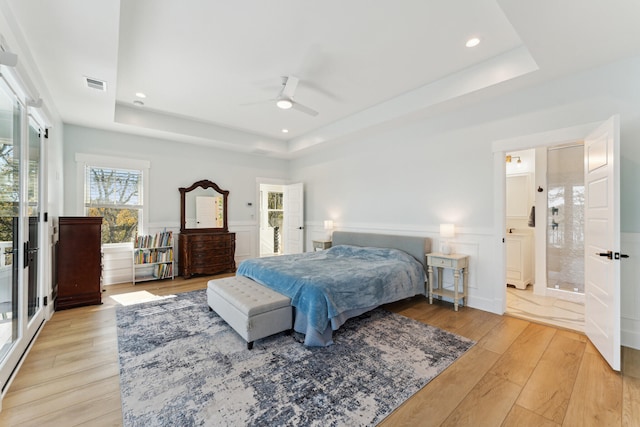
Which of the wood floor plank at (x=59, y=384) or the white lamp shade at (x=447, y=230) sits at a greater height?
the white lamp shade at (x=447, y=230)

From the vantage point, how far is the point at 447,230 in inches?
154

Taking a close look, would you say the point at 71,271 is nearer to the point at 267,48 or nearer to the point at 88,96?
the point at 88,96

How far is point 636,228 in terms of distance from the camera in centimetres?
261

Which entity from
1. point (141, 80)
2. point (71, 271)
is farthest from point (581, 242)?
point (71, 271)

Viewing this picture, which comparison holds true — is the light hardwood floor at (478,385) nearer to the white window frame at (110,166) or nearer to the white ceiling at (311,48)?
the white window frame at (110,166)

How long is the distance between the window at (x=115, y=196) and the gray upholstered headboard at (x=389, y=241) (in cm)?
388

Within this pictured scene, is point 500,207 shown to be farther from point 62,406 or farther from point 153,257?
point 153,257

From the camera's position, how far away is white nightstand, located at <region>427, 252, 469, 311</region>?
3.62m

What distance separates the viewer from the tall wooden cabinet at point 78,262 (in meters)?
3.74

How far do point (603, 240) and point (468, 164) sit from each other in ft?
5.85

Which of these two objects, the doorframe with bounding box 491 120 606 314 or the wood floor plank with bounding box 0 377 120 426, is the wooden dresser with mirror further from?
the doorframe with bounding box 491 120 606 314

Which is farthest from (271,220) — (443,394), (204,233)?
(443,394)

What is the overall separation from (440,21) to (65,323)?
510cm

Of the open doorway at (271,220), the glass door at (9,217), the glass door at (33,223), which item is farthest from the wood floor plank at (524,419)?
the open doorway at (271,220)
